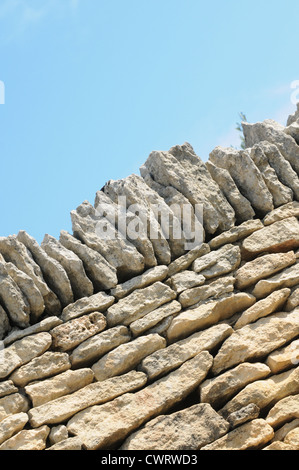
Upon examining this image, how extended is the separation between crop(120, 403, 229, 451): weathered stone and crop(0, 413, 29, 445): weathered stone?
0.75 m

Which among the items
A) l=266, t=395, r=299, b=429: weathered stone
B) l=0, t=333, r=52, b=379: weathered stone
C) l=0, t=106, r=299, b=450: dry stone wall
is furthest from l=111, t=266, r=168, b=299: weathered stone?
l=266, t=395, r=299, b=429: weathered stone

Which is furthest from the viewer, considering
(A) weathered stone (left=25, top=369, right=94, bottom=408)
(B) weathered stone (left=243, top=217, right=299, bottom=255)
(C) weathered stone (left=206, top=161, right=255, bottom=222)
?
(C) weathered stone (left=206, top=161, right=255, bottom=222)

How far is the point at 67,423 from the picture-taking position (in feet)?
13.3

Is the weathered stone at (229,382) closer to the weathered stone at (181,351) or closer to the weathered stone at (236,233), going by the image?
the weathered stone at (181,351)

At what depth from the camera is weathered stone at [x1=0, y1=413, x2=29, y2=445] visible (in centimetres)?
390

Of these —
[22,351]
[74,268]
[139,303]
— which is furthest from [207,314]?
[22,351]

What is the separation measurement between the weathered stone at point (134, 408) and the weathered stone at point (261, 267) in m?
0.84

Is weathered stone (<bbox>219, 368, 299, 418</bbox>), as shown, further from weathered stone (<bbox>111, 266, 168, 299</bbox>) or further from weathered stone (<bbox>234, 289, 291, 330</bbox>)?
weathered stone (<bbox>111, 266, 168, 299</bbox>)

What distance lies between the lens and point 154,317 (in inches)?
181

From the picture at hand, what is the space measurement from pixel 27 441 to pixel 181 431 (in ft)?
3.62

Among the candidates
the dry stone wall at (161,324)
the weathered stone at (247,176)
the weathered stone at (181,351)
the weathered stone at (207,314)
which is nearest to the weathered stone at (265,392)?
the dry stone wall at (161,324)

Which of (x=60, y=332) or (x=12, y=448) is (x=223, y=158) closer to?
(x=60, y=332)

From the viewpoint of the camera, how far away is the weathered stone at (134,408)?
399 centimetres
